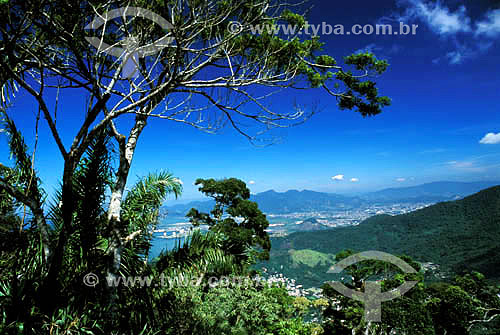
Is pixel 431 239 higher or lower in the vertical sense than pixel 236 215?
lower

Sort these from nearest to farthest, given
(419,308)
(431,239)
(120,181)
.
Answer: (120,181)
(419,308)
(431,239)

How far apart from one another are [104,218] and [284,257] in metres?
86.6

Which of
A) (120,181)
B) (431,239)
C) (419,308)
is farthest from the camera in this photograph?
(431,239)

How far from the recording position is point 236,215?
12625mm

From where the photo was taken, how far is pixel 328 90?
13.1 ft

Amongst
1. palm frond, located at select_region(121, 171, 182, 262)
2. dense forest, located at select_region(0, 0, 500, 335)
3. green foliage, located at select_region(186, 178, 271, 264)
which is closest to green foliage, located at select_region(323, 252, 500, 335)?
green foliage, located at select_region(186, 178, 271, 264)

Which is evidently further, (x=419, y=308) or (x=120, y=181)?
(x=419, y=308)

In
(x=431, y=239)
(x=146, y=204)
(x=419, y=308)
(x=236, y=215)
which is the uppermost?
(x=146, y=204)

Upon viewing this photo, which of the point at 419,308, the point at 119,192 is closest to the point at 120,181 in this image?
the point at 119,192

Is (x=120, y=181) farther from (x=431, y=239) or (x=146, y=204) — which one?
(x=431, y=239)

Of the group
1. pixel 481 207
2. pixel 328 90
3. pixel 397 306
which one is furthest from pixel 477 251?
pixel 328 90

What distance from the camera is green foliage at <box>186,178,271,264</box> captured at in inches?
471

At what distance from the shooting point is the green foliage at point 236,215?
11969 millimetres

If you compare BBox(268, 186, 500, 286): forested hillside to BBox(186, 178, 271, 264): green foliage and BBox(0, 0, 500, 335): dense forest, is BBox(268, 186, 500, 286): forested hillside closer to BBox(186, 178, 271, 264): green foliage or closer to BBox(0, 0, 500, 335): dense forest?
BBox(186, 178, 271, 264): green foliage
